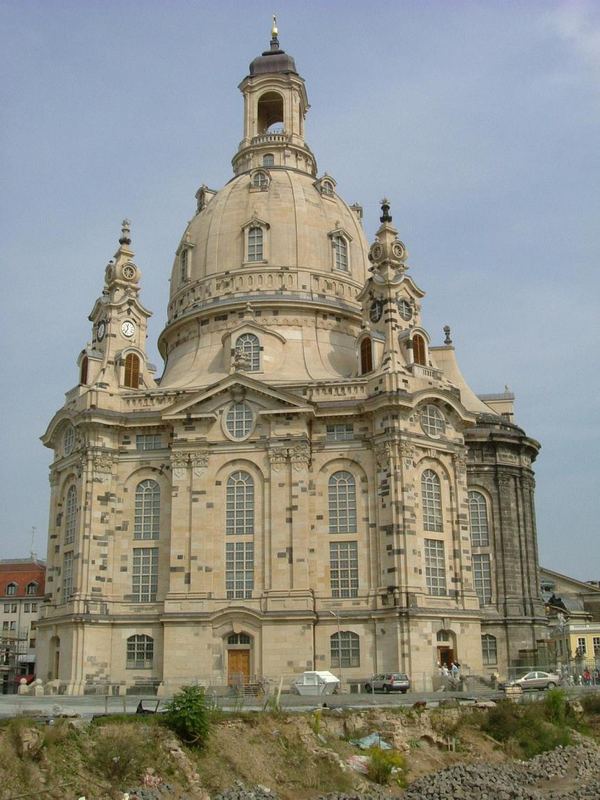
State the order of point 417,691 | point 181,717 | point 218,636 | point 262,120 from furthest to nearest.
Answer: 1. point 262,120
2. point 218,636
3. point 417,691
4. point 181,717

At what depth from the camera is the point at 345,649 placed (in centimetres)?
5550

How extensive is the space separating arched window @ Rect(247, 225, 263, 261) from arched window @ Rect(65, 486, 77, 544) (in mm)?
19555

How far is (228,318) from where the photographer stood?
66.9 meters

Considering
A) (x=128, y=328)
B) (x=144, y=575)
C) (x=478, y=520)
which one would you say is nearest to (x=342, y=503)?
(x=144, y=575)

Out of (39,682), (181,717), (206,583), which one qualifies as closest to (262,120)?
(206,583)

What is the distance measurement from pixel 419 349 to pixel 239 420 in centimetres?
1239

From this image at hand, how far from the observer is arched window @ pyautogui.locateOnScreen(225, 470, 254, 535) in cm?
5800

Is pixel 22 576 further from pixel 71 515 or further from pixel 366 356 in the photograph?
pixel 366 356

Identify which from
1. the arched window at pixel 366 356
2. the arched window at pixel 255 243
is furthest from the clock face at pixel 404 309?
the arched window at pixel 255 243

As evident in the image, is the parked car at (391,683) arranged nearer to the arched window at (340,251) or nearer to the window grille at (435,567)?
the window grille at (435,567)

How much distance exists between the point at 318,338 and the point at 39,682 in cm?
2727

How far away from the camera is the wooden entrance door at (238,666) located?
55031 millimetres

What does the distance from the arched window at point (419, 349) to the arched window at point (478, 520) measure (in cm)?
1052

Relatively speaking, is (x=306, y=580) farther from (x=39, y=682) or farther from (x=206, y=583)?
(x=39, y=682)
